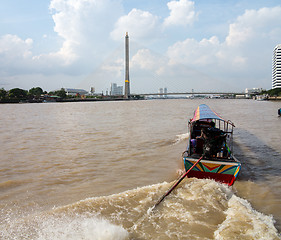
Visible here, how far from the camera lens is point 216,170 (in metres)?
4.74

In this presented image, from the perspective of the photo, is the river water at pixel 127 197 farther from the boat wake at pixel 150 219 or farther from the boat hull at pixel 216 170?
the boat hull at pixel 216 170

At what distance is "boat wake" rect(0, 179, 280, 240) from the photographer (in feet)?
10.3

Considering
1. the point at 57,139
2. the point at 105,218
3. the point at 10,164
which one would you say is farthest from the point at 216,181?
the point at 57,139

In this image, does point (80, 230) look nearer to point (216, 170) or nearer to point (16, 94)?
point (216, 170)

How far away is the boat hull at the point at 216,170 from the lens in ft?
15.3

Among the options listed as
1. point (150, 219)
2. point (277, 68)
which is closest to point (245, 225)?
point (150, 219)

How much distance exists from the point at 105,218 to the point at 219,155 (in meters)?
3.12

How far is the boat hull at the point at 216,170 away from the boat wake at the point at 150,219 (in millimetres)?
413

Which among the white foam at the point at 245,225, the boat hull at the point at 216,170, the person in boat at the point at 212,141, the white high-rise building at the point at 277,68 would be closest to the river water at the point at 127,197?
the white foam at the point at 245,225

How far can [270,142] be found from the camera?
934cm

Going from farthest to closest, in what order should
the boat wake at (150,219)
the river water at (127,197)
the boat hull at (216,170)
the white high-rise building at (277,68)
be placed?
the white high-rise building at (277,68), the boat hull at (216,170), the river water at (127,197), the boat wake at (150,219)

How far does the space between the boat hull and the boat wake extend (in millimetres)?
413

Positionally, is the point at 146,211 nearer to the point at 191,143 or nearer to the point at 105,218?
the point at 105,218

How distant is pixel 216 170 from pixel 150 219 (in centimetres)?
191
